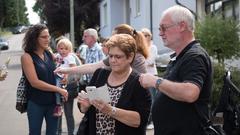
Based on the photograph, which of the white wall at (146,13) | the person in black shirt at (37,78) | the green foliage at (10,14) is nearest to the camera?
the person in black shirt at (37,78)

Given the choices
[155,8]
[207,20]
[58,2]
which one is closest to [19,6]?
[58,2]

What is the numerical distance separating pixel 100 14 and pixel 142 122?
102ft

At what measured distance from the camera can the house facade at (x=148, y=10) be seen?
1538 centimetres

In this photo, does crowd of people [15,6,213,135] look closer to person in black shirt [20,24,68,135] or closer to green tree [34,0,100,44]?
person in black shirt [20,24,68,135]

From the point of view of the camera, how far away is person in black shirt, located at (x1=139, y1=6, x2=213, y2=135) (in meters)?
3.38

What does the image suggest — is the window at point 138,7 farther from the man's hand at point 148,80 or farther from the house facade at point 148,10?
the man's hand at point 148,80

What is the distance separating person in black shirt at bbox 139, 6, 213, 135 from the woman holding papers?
0.88 feet

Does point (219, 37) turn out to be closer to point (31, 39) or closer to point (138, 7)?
point (31, 39)

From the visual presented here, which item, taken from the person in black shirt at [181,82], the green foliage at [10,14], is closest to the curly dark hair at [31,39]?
the person in black shirt at [181,82]

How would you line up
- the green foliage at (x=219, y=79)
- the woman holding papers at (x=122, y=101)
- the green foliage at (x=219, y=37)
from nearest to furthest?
1. the woman holding papers at (x=122, y=101)
2. the green foliage at (x=219, y=79)
3. the green foliage at (x=219, y=37)

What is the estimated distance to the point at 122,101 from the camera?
3.94 meters

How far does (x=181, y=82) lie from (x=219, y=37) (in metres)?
7.62

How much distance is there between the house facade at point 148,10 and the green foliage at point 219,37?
2014 mm

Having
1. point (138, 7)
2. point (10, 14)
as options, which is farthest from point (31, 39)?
point (10, 14)
